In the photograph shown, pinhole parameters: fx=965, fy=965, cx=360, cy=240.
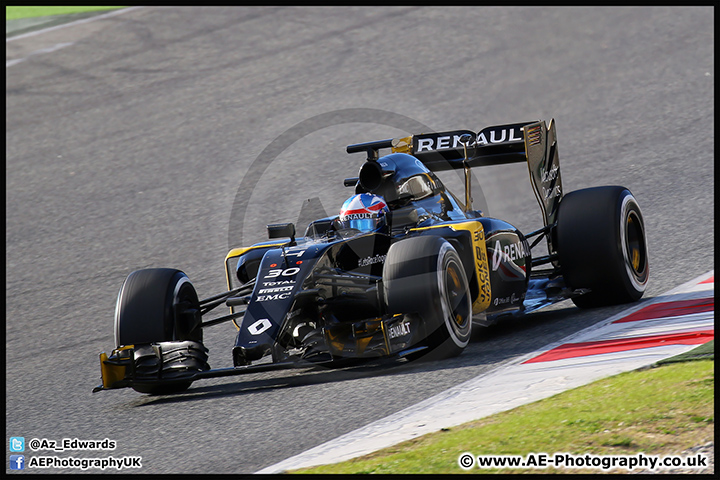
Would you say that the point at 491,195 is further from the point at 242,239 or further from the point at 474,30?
the point at 474,30

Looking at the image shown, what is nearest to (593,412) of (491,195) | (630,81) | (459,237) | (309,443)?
(309,443)

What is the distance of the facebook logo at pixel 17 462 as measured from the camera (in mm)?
5410

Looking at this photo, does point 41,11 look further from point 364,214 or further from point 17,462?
point 17,462

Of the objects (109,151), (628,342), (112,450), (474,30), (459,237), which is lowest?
(112,450)

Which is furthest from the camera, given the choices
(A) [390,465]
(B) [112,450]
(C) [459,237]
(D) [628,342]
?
(C) [459,237]

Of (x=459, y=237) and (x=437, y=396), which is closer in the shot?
(x=437, y=396)

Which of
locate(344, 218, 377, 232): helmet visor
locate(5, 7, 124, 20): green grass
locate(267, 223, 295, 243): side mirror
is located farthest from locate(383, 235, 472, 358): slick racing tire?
locate(5, 7, 124, 20): green grass

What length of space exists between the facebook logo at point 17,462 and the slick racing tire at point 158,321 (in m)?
0.99

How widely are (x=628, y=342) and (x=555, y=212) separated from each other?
8.08 ft

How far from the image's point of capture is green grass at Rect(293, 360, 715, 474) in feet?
14.1

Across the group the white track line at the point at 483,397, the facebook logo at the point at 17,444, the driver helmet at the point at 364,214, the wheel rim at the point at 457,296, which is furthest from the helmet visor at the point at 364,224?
the facebook logo at the point at 17,444

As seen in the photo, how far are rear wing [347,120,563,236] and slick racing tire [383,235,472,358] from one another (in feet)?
6.29

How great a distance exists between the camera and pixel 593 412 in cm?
476

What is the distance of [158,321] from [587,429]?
3.28 m
